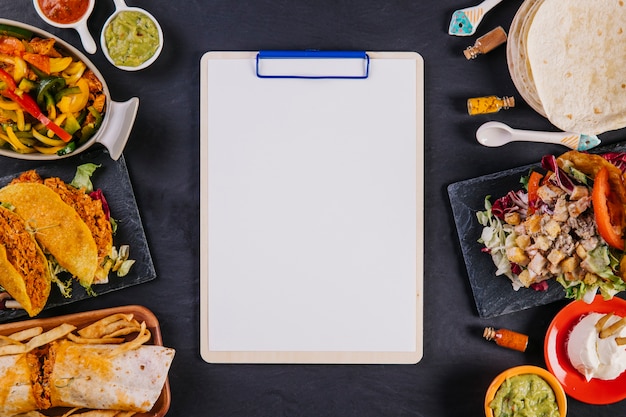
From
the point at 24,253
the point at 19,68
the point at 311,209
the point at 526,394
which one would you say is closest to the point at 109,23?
the point at 19,68

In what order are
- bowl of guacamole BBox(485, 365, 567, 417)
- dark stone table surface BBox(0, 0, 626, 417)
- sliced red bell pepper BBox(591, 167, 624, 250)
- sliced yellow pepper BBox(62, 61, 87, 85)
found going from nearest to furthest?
sliced red bell pepper BBox(591, 167, 624, 250), sliced yellow pepper BBox(62, 61, 87, 85), bowl of guacamole BBox(485, 365, 567, 417), dark stone table surface BBox(0, 0, 626, 417)

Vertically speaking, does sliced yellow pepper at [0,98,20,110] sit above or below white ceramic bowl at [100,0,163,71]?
below

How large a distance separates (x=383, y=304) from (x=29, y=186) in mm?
1241

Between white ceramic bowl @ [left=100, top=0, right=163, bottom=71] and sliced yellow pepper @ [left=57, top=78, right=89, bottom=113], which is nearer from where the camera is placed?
sliced yellow pepper @ [left=57, top=78, right=89, bottom=113]

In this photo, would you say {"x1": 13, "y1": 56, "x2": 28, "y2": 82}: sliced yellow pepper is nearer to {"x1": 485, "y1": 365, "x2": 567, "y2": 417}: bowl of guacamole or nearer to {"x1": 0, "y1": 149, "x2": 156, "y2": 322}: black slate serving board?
{"x1": 0, "y1": 149, "x2": 156, "y2": 322}: black slate serving board

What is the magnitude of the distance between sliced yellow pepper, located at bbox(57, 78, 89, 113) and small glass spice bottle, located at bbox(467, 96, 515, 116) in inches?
49.9

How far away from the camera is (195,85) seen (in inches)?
88.4

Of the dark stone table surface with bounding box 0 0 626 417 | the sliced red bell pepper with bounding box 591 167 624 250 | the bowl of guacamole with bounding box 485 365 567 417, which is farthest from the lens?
the dark stone table surface with bounding box 0 0 626 417

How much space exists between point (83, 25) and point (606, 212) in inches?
69.3

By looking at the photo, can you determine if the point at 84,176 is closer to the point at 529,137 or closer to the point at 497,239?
the point at 497,239

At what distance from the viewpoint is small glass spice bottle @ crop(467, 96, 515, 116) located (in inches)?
86.4

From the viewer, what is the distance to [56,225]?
205 centimetres

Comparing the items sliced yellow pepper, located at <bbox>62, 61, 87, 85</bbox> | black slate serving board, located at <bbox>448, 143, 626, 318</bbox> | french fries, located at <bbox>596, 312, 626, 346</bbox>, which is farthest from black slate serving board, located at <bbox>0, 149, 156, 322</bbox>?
french fries, located at <bbox>596, 312, 626, 346</bbox>

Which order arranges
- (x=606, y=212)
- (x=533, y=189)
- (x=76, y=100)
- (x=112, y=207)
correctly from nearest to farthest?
1. (x=606, y=212)
2. (x=76, y=100)
3. (x=533, y=189)
4. (x=112, y=207)
